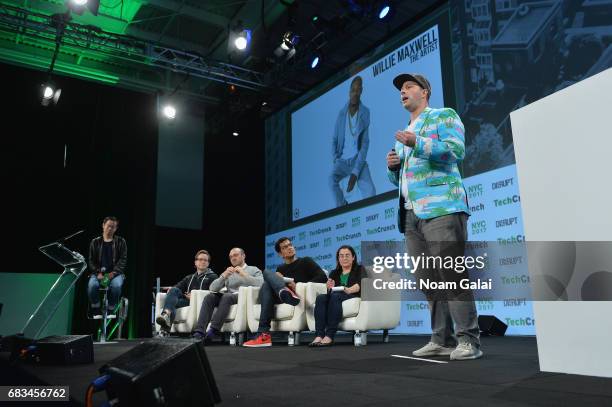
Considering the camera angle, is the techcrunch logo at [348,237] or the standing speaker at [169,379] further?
the techcrunch logo at [348,237]

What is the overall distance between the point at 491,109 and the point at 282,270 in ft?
7.95

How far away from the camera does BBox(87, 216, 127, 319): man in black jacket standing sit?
182 inches

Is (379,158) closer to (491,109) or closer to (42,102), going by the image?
(491,109)

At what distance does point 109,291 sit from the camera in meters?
4.63

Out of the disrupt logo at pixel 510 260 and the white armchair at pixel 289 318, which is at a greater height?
the disrupt logo at pixel 510 260

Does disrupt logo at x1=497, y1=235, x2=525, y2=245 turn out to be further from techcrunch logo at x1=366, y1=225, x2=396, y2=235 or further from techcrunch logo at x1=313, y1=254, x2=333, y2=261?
techcrunch logo at x1=313, y1=254, x2=333, y2=261

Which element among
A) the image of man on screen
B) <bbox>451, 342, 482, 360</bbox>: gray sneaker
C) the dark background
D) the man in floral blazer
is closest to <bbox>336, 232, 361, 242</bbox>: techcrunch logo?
the image of man on screen

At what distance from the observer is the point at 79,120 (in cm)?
747

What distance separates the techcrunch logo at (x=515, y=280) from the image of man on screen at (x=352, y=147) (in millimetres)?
1811

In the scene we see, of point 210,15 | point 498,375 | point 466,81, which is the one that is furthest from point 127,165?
point 498,375

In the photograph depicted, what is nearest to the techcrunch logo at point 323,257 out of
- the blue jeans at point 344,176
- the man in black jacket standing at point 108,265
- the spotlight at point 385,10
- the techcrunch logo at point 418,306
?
the blue jeans at point 344,176

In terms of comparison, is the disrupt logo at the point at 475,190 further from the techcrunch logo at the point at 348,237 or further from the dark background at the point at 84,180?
the dark background at the point at 84,180

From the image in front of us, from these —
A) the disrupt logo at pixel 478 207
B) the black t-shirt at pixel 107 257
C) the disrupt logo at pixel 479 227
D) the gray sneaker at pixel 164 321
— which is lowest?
the gray sneaker at pixel 164 321

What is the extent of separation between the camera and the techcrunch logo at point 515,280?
4.23 metres
